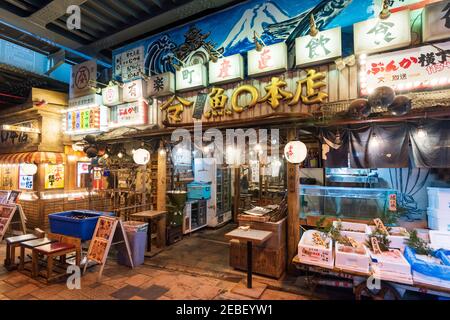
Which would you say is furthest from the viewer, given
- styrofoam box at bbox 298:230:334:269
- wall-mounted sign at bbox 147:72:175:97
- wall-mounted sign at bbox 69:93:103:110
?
wall-mounted sign at bbox 69:93:103:110

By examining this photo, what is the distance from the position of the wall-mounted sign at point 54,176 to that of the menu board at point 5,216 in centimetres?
271

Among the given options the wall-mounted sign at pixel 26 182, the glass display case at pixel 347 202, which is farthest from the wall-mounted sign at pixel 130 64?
the glass display case at pixel 347 202

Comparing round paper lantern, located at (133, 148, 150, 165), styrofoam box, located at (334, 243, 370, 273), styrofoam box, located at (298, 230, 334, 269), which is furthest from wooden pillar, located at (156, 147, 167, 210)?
styrofoam box, located at (334, 243, 370, 273)

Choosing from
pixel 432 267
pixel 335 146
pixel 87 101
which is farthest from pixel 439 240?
pixel 87 101

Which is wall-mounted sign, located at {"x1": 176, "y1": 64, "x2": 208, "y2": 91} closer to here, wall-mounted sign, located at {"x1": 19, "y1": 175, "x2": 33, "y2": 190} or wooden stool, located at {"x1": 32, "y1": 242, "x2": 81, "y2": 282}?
wooden stool, located at {"x1": 32, "y1": 242, "x2": 81, "y2": 282}

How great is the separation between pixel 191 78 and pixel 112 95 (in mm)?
4502

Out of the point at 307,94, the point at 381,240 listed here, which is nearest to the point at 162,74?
Answer: the point at 307,94

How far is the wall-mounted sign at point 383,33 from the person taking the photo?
233 inches

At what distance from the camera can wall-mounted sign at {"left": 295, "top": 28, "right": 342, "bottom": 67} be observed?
6625 millimetres

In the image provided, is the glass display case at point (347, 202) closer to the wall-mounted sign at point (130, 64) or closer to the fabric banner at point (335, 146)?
the fabric banner at point (335, 146)

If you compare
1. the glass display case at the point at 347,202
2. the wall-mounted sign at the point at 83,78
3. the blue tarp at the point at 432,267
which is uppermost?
the wall-mounted sign at the point at 83,78

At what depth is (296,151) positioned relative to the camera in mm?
6625

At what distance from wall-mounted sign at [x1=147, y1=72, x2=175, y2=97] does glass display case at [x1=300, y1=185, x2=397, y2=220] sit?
22.2 feet
